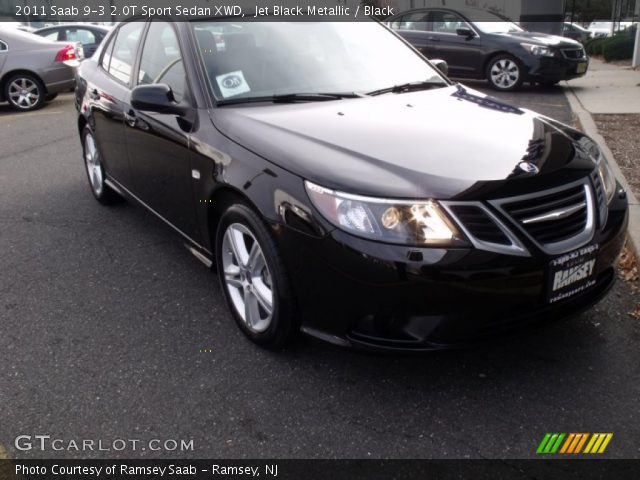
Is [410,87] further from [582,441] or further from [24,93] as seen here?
[24,93]

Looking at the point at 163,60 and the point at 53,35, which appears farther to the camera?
the point at 53,35

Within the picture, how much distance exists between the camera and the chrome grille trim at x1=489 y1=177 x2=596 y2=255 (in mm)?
2471

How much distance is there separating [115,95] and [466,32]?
856 cm

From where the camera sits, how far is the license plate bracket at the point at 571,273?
2.52 meters

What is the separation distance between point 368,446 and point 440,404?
0.41 meters

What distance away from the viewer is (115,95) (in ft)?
14.5

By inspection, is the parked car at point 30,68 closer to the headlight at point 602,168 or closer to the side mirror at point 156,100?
the side mirror at point 156,100

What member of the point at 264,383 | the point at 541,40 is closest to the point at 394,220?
the point at 264,383

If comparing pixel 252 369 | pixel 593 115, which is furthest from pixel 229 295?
pixel 593 115

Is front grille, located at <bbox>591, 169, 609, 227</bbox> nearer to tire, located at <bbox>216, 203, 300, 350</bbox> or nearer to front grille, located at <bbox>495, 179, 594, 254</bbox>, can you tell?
front grille, located at <bbox>495, 179, 594, 254</bbox>

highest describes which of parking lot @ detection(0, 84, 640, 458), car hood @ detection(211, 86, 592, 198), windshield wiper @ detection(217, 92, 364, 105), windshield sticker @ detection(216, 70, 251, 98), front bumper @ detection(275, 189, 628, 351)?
windshield sticker @ detection(216, 70, 251, 98)

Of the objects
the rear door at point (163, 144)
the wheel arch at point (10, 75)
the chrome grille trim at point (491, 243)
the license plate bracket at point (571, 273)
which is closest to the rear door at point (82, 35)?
the wheel arch at point (10, 75)

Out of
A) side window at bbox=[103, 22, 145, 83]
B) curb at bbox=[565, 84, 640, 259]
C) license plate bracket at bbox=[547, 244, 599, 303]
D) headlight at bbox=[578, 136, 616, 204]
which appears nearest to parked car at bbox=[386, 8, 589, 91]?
curb at bbox=[565, 84, 640, 259]

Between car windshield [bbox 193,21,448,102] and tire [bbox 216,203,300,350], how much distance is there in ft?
2.63
